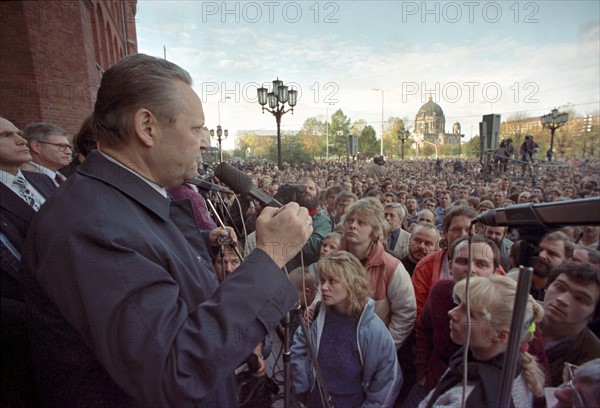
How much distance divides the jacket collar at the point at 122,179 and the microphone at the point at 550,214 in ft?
3.06

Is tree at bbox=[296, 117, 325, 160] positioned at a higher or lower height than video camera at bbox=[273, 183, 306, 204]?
higher

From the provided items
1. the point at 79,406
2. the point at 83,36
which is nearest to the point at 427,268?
the point at 79,406

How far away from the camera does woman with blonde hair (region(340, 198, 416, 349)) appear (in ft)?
8.34

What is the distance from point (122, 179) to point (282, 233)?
1.55 ft

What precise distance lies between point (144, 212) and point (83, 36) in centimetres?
777

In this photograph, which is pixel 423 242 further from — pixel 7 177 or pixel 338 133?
pixel 338 133

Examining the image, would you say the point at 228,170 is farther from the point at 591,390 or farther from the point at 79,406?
the point at 591,390

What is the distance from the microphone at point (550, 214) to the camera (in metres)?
0.63

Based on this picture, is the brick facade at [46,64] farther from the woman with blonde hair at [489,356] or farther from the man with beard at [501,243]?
the man with beard at [501,243]

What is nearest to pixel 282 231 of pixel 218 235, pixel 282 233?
pixel 282 233

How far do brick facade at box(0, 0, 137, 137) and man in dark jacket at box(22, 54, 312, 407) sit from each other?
6006 mm

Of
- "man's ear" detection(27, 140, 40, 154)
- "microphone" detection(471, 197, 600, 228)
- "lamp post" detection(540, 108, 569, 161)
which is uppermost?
"lamp post" detection(540, 108, 569, 161)

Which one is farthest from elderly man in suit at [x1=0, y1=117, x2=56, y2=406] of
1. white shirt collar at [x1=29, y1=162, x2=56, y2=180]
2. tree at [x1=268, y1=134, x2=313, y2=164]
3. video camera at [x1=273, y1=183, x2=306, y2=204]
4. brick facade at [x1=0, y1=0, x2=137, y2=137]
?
tree at [x1=268, y1=134, x2=313, y2=164]

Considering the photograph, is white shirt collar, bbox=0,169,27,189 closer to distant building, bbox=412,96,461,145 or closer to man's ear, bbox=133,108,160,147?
man's ear, bbox=133,108,160,147
